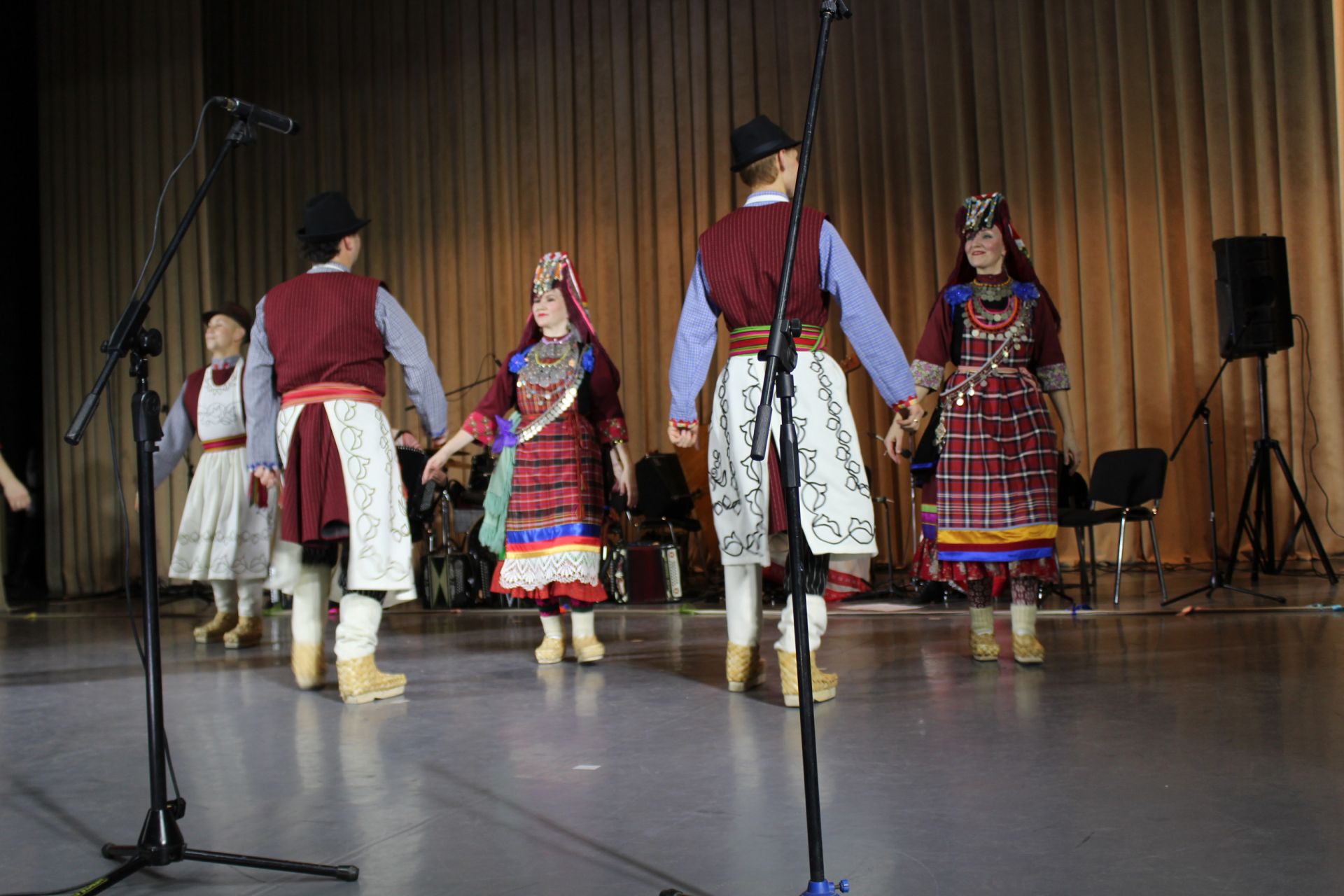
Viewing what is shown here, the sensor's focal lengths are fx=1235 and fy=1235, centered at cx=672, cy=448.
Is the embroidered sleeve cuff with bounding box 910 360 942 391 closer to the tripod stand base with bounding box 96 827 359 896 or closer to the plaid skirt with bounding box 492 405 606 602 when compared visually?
the plaid skirt with bounding box 492 405 606 602

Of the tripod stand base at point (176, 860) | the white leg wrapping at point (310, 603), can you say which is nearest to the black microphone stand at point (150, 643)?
the tripod stand base at point (176, 860)

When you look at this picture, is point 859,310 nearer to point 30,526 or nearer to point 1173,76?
point 1173,76

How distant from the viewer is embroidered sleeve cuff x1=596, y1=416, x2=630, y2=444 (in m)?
4.25

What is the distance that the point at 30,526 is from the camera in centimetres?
945

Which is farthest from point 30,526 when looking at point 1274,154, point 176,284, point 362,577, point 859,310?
point 1274,154

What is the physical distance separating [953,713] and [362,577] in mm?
1673

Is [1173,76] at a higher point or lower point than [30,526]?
higher

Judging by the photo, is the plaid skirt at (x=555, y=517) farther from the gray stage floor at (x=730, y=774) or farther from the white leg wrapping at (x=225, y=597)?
the white leg wrapping at (x=225, y=597)

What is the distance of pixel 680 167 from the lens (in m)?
8.52

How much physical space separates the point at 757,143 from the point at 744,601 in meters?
1.22

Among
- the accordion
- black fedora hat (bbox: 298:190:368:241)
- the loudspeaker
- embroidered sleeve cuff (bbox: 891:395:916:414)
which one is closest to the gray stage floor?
embroidered sleeve cuff (bbox: 891:395:916:414)

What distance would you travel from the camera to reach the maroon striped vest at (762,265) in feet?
10.5

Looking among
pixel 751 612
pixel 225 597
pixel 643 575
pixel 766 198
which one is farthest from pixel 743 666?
pixel 643 575

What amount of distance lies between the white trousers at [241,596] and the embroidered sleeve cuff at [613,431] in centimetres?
195
